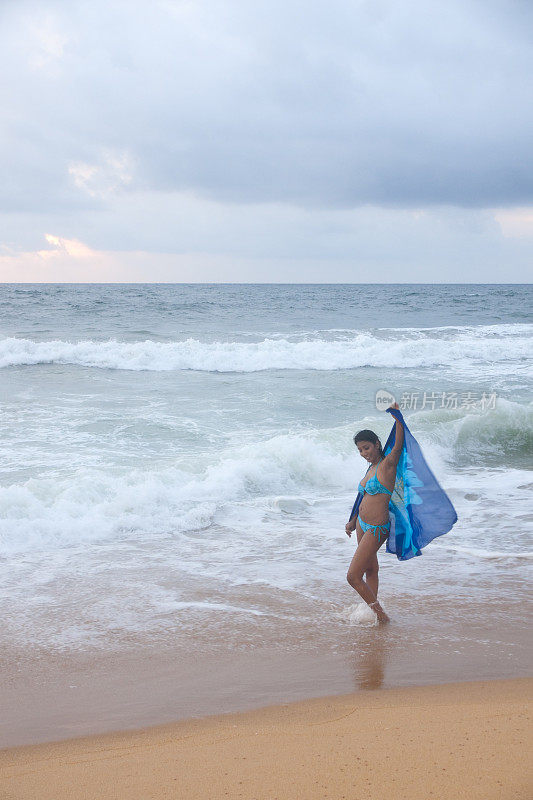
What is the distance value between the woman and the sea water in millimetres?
285

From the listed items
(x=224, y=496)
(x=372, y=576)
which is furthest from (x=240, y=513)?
(x=372, y=576)

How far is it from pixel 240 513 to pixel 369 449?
11.2 ft

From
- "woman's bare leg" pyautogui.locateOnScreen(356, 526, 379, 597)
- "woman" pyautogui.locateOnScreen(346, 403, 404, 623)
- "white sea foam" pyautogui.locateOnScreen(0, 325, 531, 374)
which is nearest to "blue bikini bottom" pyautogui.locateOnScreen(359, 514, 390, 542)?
"woman" pyautogui.locateOnScreen(346, 403, 404, 623)

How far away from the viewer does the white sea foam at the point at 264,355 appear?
21.6 metres

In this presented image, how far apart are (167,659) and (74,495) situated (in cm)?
392

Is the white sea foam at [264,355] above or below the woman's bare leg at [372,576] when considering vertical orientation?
above

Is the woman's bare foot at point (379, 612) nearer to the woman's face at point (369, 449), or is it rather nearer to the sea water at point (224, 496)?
the sea water at point (224, 496)

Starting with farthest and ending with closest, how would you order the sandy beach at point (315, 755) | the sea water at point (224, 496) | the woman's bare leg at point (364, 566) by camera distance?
the sea water at point (224, 496)
the woman's bare leg at point (364, 566)
the sandy beach at point (315, 755)

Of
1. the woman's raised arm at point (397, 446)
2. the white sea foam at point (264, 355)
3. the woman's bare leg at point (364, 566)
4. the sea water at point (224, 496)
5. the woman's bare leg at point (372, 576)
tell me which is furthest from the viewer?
the white sea foam at point (264, 355)

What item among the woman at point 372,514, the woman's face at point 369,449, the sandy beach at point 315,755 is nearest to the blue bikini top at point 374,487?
the woman at point 372,514

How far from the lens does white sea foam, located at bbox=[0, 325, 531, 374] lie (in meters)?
21.6

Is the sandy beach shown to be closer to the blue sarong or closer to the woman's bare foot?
the woman's bare foot

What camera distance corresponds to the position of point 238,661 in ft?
15.0

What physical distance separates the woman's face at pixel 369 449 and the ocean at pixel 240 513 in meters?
1.21
